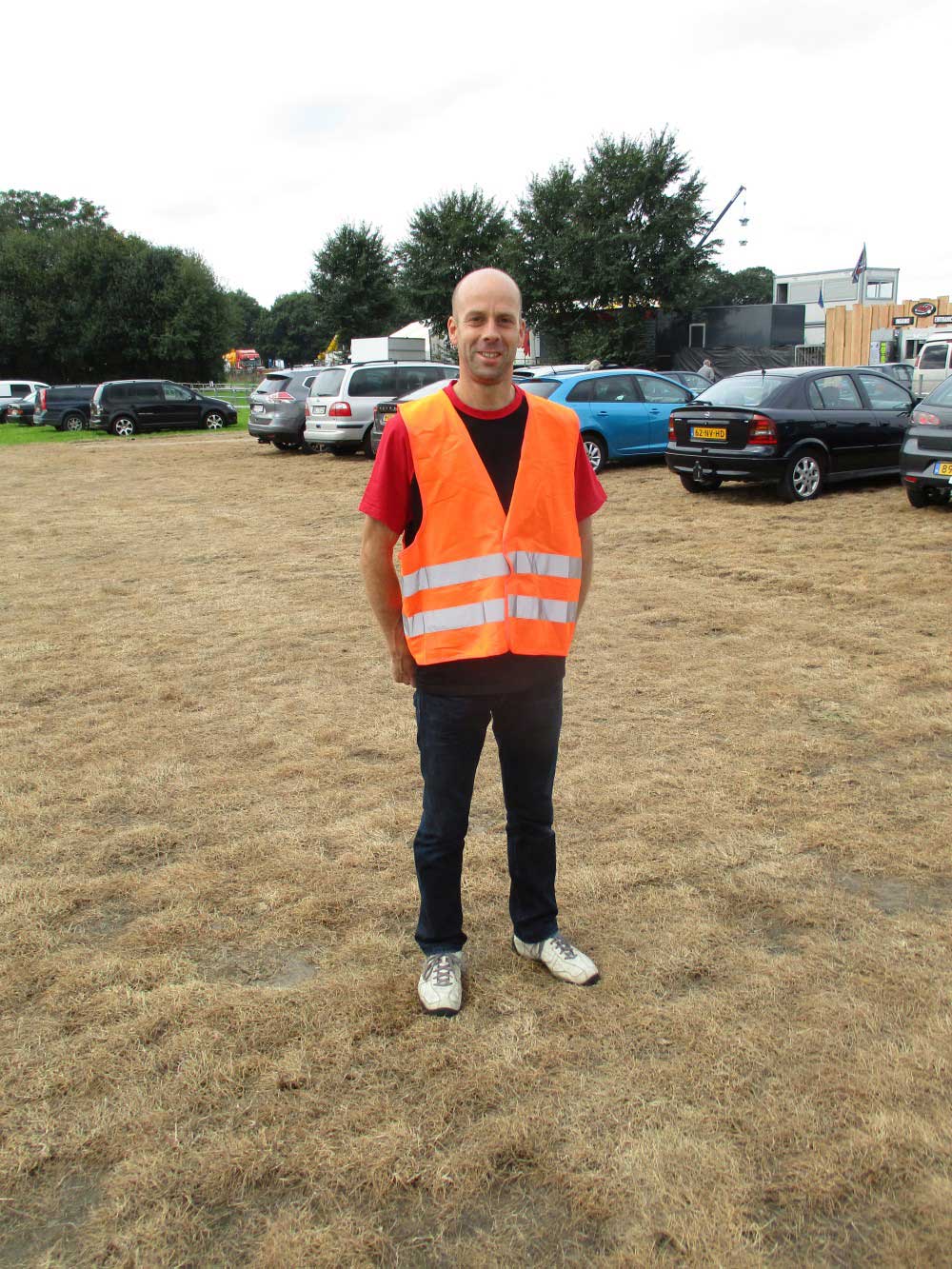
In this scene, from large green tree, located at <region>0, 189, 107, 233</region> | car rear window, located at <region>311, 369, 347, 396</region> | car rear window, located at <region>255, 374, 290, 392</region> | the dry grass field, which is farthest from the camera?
large green tree, located at <region>0, 189, 107, 233</region>

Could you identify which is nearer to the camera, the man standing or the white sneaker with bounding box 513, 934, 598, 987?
the man standing

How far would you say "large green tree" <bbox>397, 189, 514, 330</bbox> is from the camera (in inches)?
1859

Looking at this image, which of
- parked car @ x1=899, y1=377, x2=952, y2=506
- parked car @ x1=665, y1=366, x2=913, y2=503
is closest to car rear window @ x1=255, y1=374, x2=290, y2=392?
parked car @ x1=665, y1=366, x2=913, y2=503

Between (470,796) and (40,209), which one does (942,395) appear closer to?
(470,796)

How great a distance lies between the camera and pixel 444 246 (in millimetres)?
47531

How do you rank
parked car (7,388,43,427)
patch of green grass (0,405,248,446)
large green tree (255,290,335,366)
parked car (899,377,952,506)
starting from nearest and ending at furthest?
parked car (899,377,952,506), patch of green grass (0,405,248,446), parked car (7,388,43,427), large green tree (255,290,335,366)

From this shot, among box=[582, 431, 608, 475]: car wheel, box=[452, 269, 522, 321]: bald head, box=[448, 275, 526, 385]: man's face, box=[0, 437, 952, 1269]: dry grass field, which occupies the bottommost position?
box=[0, 437, 952, 1269]: dry grass field

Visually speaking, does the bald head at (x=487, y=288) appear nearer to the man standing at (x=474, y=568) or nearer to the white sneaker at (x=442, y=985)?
the man standing at (x=474, y=568)

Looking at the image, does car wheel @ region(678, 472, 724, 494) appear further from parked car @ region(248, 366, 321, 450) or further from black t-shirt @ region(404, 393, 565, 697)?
black t-shirt @ region(404, 393, 565, 697)

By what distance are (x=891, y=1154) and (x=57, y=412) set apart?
3390 centimetres

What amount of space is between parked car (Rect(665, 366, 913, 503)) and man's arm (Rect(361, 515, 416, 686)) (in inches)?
389

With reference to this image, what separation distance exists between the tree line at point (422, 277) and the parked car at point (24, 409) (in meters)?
10.2

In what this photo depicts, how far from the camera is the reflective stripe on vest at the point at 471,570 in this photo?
2744mm

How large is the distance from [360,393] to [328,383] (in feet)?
2.86
